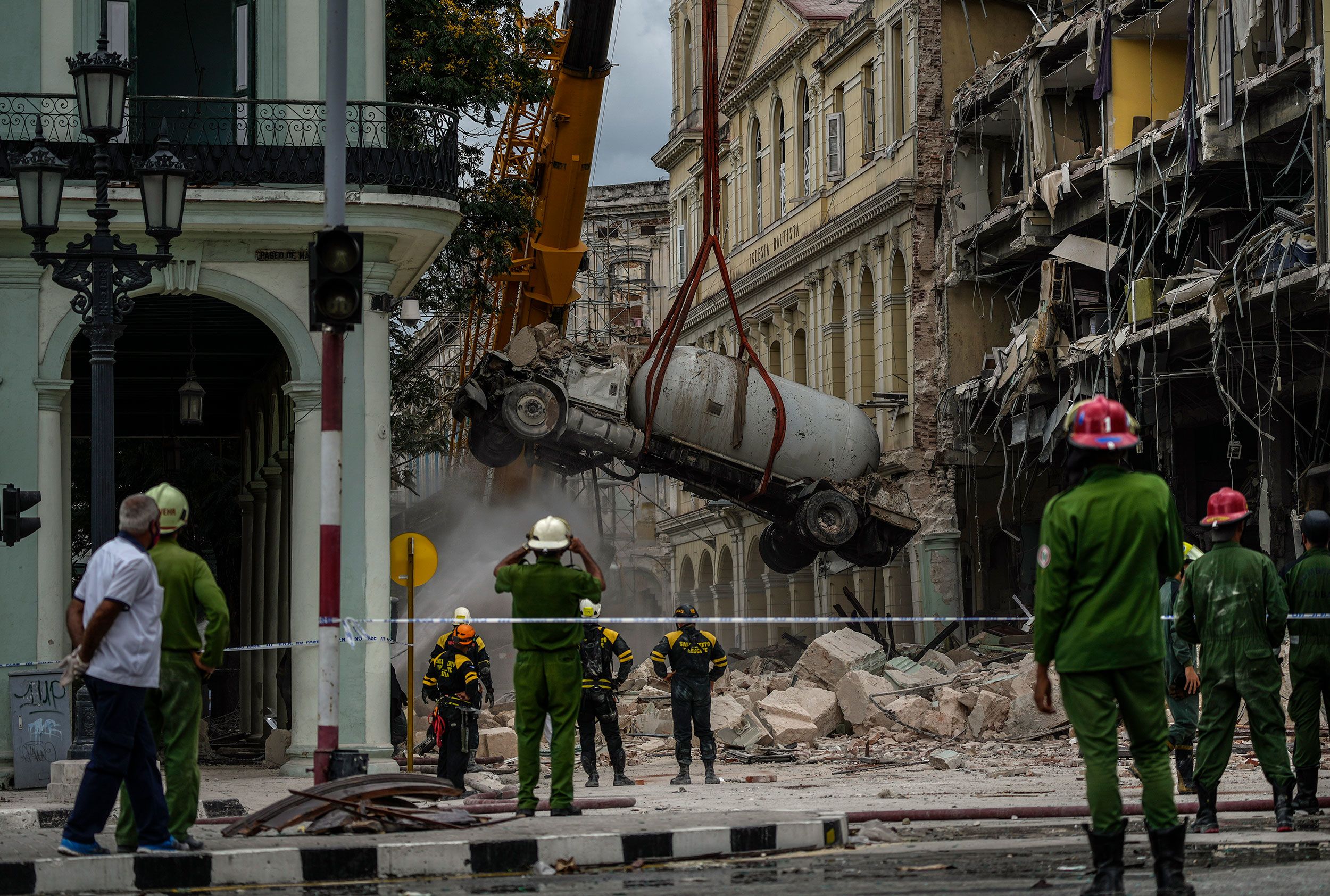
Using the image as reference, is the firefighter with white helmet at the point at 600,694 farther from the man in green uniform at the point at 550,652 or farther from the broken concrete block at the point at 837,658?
the broken concrete block at the point at 837,658

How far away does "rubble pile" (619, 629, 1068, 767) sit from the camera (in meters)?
22.8

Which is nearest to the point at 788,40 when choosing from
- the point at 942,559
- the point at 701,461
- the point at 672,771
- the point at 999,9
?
the point at 999,9

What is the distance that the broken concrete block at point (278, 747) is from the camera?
64.4 ft

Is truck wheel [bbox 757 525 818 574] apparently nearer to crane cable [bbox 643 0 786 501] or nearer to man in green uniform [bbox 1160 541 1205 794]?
crane cable [bbox 643 0 786 501]

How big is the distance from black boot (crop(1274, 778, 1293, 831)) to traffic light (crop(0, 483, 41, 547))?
960 cm

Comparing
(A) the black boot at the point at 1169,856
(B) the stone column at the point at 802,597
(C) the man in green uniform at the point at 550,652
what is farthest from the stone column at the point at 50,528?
(B) the stone column at the point at 802,597

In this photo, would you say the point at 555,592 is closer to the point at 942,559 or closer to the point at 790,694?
the point at 790,694

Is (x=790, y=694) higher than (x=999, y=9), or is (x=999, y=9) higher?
(x=999, y=9)

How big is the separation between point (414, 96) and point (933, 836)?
16.5 meters

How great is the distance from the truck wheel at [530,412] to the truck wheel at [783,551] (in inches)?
190

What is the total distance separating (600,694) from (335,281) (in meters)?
8.11

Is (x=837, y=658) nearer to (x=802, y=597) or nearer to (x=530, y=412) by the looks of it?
(x=530, y=412)

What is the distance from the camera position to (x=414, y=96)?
25.1m

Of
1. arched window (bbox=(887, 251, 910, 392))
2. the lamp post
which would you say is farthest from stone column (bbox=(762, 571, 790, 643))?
the lamp post
